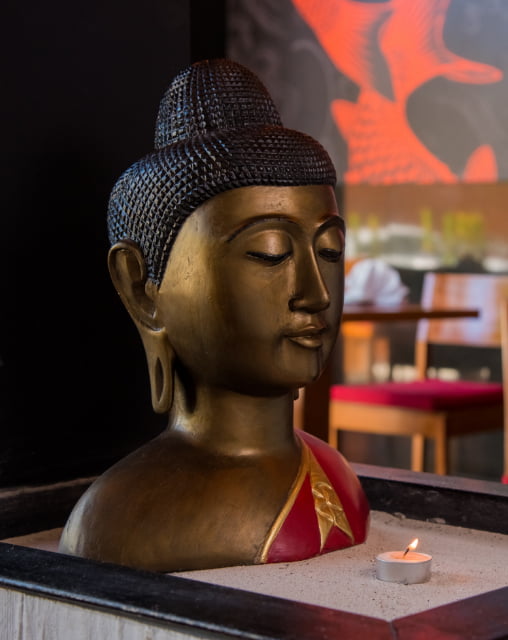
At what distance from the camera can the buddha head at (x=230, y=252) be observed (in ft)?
4.17

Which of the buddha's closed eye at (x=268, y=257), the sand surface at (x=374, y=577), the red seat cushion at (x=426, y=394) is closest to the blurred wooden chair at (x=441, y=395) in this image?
the red seat cushion at (x=426, y=394)

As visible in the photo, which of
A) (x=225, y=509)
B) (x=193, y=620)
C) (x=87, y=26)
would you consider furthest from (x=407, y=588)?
(x=87, y=26)

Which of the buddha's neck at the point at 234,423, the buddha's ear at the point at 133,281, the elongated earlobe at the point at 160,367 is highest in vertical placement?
the buddha's ear at the point at 133,281

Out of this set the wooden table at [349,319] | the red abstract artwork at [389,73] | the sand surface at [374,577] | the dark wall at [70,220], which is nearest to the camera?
the sand surface at [374,577]

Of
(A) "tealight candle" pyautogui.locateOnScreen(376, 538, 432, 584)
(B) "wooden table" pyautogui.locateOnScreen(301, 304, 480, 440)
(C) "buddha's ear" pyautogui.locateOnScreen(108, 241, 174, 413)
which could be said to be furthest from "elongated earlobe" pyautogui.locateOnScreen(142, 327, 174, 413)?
(B) "wooden table" pyautogui.locateOnScreen(301, 304, 480, 440)

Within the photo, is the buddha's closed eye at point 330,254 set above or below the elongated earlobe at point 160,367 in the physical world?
above

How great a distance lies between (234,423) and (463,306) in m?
2.72

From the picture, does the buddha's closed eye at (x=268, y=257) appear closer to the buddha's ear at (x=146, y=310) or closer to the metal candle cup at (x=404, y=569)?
the buddha's ear at (x=146, y=310)

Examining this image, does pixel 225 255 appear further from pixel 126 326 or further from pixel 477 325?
pixel 477 325

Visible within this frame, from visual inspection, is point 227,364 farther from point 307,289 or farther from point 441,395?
point 441,395

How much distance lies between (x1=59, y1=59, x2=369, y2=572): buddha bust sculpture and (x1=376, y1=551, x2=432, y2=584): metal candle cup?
0.10 m

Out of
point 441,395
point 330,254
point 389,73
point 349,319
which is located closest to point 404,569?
point 330,254

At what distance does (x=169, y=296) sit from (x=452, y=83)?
9.88ft

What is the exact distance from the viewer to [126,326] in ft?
5.43
